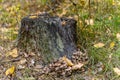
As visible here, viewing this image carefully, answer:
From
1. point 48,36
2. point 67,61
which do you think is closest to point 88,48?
point 67,61

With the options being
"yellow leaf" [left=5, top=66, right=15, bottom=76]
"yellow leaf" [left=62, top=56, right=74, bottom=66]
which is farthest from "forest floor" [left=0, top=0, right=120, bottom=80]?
"yellow leaf" [left=62, top=56, right=74, bottom=66]

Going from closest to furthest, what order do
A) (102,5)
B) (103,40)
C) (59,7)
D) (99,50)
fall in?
(99,50), (103,40), (102,5), (59,7)

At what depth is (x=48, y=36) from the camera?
3.72m

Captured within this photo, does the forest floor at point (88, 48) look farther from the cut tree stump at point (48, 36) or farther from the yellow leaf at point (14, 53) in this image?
the cut tree stump at point (48, 36)

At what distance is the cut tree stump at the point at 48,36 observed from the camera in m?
3.72

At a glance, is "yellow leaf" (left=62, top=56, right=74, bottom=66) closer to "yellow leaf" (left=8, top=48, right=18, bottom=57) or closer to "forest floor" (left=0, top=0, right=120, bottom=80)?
"forest floor" (left=0, top=0, right=120, bottom=80)

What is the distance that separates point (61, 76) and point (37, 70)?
0.32 meters

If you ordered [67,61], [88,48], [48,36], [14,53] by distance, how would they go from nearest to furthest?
[67,61] < [48,36] < [88,48] < [14,53]

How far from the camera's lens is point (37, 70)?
3.65 m

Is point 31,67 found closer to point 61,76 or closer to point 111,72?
point 61,76

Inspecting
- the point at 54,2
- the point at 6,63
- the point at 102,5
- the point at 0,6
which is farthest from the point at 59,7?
the point at 6,63

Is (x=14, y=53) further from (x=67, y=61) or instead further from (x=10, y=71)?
(x=67, y=61)

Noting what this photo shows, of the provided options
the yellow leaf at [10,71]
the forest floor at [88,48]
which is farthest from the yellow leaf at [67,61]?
the yellow leaf at [10,71]

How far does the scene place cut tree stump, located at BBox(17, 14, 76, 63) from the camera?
12.2ft
